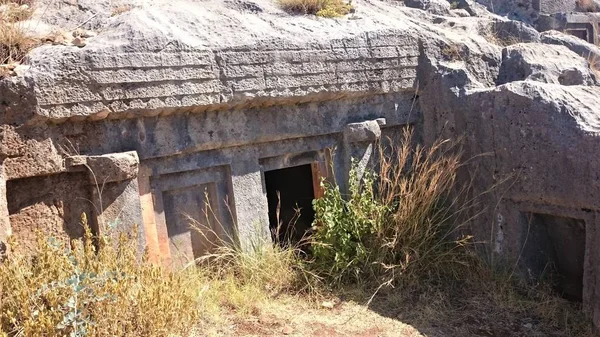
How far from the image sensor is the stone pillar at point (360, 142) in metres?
5.22

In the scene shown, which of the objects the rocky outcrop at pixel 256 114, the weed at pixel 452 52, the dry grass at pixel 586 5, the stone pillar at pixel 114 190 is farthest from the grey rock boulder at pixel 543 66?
the dry grass at pixel 586 5

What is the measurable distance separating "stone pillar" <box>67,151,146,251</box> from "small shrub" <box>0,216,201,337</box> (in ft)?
1.48

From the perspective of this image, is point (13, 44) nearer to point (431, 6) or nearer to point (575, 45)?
point (431, 6)

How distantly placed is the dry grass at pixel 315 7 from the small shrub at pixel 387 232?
1.45 m

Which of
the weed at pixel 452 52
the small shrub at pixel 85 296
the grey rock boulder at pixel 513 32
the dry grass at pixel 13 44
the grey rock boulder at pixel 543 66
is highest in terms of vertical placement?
the dry grass at pixel 13 44

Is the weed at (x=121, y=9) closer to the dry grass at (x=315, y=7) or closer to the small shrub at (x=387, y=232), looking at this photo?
the dry grass at (x=315, y=7)

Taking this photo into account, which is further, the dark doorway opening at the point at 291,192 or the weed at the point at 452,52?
the dark doorway opening at the point at 291,192

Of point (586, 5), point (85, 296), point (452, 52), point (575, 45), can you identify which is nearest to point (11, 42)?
point (85, 296)

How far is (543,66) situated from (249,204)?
305 cm

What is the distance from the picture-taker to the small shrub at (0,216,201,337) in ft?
10.4

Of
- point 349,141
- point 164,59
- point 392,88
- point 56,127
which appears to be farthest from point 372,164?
point 56,127

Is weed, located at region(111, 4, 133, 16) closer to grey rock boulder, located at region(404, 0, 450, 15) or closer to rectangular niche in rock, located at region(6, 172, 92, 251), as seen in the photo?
rectangular niche in rock, located at region(6, 172, 92, 251)

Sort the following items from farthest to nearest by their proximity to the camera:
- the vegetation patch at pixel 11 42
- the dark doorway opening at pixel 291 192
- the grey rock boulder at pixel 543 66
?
the dark doorway opening at pixel 291 192 < the grey rock boulder at pixel 543 66 < the vegetation patch at pixel 11 42

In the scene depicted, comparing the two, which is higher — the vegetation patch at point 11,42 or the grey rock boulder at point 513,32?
the vegetation patch at point 11,42
